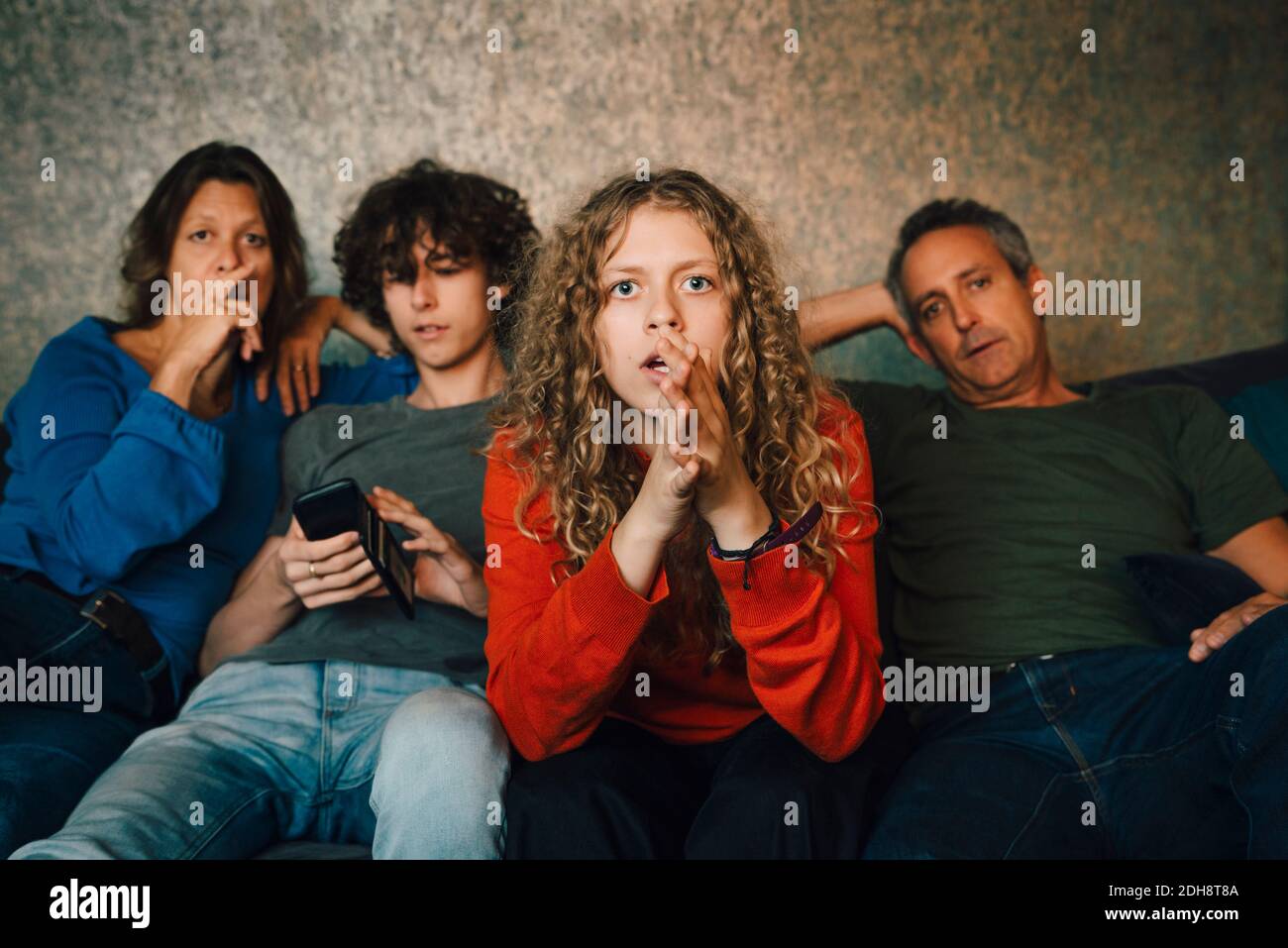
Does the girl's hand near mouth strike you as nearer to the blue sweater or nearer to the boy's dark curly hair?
the boy's dark curly hair

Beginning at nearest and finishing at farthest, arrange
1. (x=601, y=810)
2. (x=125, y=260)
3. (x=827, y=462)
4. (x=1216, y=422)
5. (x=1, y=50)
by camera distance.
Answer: (x=601, y=810) → (x=827, y=462) → (x=1216, y=422) → (x=125, y=260) → (x=1, y=50)

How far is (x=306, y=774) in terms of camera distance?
1.38 m

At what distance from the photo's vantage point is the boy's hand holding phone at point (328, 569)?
1.38 metres

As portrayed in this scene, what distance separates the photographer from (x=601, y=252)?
1.30 meters

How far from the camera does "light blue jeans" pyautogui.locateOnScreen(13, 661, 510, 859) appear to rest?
44.1 inches

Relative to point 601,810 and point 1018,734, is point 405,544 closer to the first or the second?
point 601,810

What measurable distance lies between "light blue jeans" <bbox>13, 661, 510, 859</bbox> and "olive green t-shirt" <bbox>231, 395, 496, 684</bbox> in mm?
48

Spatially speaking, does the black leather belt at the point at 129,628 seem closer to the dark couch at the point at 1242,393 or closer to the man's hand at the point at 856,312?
the dark couch at the point at 1242,393

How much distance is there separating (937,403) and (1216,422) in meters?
0.43

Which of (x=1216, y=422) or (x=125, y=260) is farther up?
(x=125, y=260)

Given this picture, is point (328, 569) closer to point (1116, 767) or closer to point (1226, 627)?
point (1116, 767)

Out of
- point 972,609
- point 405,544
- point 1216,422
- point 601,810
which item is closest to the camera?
point 601,810

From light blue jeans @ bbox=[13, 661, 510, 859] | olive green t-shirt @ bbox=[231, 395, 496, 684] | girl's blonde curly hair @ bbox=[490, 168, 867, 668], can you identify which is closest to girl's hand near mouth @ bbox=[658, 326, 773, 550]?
girl's blonde curly hair @ bbox=[490, 168, 867, 668]

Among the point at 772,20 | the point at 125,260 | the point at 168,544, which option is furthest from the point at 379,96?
the point at 168,544
